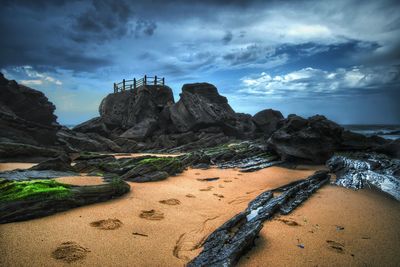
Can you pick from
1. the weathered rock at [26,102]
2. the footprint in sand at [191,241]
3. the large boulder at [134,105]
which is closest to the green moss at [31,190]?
the footprint in sand at [191,241]

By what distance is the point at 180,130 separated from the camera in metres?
33.8

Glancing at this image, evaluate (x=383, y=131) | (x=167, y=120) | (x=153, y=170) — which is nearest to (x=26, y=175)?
(x=153, y=170)

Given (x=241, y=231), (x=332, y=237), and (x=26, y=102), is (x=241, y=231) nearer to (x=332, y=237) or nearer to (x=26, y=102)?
(x=332, y=237)

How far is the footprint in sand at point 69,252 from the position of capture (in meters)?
4.27

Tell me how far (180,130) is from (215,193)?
24343 mm

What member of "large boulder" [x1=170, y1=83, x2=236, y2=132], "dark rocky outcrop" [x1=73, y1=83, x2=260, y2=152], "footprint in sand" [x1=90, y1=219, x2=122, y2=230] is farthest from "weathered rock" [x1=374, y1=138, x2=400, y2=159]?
"footprint in sand" [x1=90, y1=219, x2=122, y2=230]

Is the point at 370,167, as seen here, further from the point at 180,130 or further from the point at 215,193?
the point at 180,130

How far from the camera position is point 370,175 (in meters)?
12.3

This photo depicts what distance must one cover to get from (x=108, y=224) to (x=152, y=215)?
4.07 ft

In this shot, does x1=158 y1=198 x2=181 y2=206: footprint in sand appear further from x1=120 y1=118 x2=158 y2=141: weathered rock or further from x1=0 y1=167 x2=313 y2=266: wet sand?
x1=120 y1=118 x2=158 y2=141: weathered rock

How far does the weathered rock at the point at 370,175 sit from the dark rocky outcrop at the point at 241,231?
3.65 metres

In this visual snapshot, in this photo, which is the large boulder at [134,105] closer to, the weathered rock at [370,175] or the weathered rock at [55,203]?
the weathered rock at [370,175]

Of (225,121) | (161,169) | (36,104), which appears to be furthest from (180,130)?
(161,169)

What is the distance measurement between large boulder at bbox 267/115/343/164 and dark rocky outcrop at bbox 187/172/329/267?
29.1 feet
